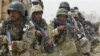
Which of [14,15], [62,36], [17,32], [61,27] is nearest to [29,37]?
[17,32]

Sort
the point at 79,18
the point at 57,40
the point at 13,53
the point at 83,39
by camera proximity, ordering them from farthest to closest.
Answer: the point at 79,18
the point at 83,39
the point at 57,40
the point at 13,53

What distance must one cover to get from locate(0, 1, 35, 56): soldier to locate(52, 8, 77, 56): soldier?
8.21ft

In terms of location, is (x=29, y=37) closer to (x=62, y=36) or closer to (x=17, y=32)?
(x=17, y=32)

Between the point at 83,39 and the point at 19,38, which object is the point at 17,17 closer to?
the point at 19,38

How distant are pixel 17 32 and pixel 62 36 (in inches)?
123

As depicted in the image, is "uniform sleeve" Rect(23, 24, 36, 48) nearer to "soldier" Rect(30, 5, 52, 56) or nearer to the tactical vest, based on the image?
the tactical vest

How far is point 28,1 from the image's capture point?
62.7ft

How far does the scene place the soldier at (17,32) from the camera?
336 inches

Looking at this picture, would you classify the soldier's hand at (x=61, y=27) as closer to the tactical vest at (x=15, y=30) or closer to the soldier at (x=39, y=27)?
the soldier at (x=39, y=27)

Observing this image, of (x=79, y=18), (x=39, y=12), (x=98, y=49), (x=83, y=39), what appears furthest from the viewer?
(x=98, y=49)

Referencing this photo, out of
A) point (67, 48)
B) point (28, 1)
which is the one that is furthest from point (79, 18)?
point (67, 48)

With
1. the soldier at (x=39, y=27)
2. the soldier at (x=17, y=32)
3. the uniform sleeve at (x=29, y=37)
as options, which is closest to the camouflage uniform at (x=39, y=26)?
the soldier at (x=39, y=27)

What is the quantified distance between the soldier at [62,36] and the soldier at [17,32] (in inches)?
98.5

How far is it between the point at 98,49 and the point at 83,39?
638 centimetres
